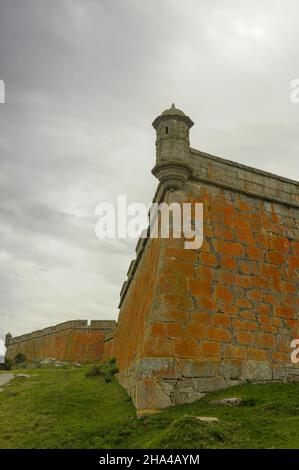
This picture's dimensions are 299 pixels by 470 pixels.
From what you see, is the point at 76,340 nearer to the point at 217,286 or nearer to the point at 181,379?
the point at 217,286

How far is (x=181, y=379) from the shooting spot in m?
6.84

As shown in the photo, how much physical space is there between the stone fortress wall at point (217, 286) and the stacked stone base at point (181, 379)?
2cm

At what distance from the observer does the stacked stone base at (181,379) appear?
260 inches

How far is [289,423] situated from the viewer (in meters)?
5.05

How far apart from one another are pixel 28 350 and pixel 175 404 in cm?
2910

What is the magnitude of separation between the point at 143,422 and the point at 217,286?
3086 mm

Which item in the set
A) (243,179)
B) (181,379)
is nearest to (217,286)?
(181,379)

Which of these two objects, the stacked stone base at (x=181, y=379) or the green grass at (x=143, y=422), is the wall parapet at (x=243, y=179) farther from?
the green grass at (x=143, y=422)

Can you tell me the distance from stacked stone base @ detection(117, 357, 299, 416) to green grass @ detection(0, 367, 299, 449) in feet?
0.63

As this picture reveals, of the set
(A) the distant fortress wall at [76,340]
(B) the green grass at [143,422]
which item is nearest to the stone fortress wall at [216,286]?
(B) the green grass at [143,422]

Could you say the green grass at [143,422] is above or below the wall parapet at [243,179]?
below

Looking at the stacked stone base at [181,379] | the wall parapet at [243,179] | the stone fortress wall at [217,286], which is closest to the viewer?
the stacked stone base at [181,379]
